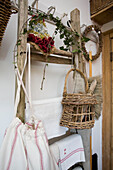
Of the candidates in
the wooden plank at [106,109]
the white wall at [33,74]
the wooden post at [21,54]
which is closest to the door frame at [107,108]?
the wooden plank at [106,109]

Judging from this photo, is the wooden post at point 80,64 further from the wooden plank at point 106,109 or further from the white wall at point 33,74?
the wooden plank at point 106,109

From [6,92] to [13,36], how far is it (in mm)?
351

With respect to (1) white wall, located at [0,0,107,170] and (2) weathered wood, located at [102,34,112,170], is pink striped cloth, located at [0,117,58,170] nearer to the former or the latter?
(1) white wall, located at [0,0,107,170]

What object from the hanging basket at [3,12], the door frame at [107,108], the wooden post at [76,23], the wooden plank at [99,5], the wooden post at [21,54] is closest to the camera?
the hanging basket at [3,12]

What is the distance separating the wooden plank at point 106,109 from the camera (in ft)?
4.36

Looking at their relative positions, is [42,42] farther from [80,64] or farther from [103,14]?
[103,14]

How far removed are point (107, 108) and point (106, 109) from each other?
18 millimetres

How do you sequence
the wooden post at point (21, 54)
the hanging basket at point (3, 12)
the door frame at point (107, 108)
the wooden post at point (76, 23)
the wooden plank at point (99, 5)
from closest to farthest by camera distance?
1. the hanging basket at point (3, 12)
2. the wooden post at point (21, 54)
3. the wooden post at point (76, 23)
4. the wooden plank at point (99, 5)
5. the door frame at point (107, 108)

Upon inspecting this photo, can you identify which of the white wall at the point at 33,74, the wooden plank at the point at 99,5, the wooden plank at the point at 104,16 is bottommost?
the white wall at the point at 33,74

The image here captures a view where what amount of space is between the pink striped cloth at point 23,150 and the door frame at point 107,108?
3.39 ft

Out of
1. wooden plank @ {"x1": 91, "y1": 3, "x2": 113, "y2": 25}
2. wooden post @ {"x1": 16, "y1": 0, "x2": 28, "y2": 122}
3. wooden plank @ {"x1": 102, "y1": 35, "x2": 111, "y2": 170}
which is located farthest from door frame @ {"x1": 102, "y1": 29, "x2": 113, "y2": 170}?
wooden post @ {"x1": 16, "y1": 0, "x2": 28, "y2": 122}

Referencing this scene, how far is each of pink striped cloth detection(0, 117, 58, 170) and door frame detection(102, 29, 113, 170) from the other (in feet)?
3.39

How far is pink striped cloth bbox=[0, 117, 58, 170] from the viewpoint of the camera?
0.48 m

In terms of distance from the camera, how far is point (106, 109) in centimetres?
136
